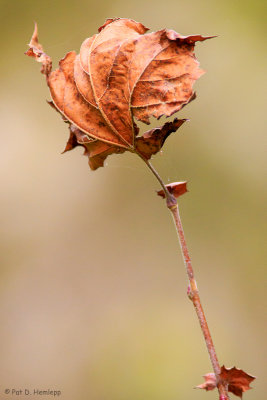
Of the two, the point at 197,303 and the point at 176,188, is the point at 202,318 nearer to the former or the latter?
the point at 197,303

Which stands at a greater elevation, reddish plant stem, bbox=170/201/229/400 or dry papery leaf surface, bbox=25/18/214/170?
dry papery leaf surface, bbox=25/18/214/170

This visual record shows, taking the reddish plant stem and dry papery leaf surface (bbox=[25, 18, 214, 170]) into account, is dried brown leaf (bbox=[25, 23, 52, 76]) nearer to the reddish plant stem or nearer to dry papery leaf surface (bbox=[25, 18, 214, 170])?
dry papery leaf surface (bbox=[25, 18, 214, 170])

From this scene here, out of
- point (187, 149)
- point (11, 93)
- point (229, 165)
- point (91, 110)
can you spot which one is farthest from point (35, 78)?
point (91, 110)

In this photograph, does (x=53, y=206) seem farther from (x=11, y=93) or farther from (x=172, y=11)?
(x=172, y=11)

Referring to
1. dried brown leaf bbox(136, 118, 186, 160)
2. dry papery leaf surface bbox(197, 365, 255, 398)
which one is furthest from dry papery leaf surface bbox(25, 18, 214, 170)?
dry papery leaf surface bbox(197, 365, 255, 398)
